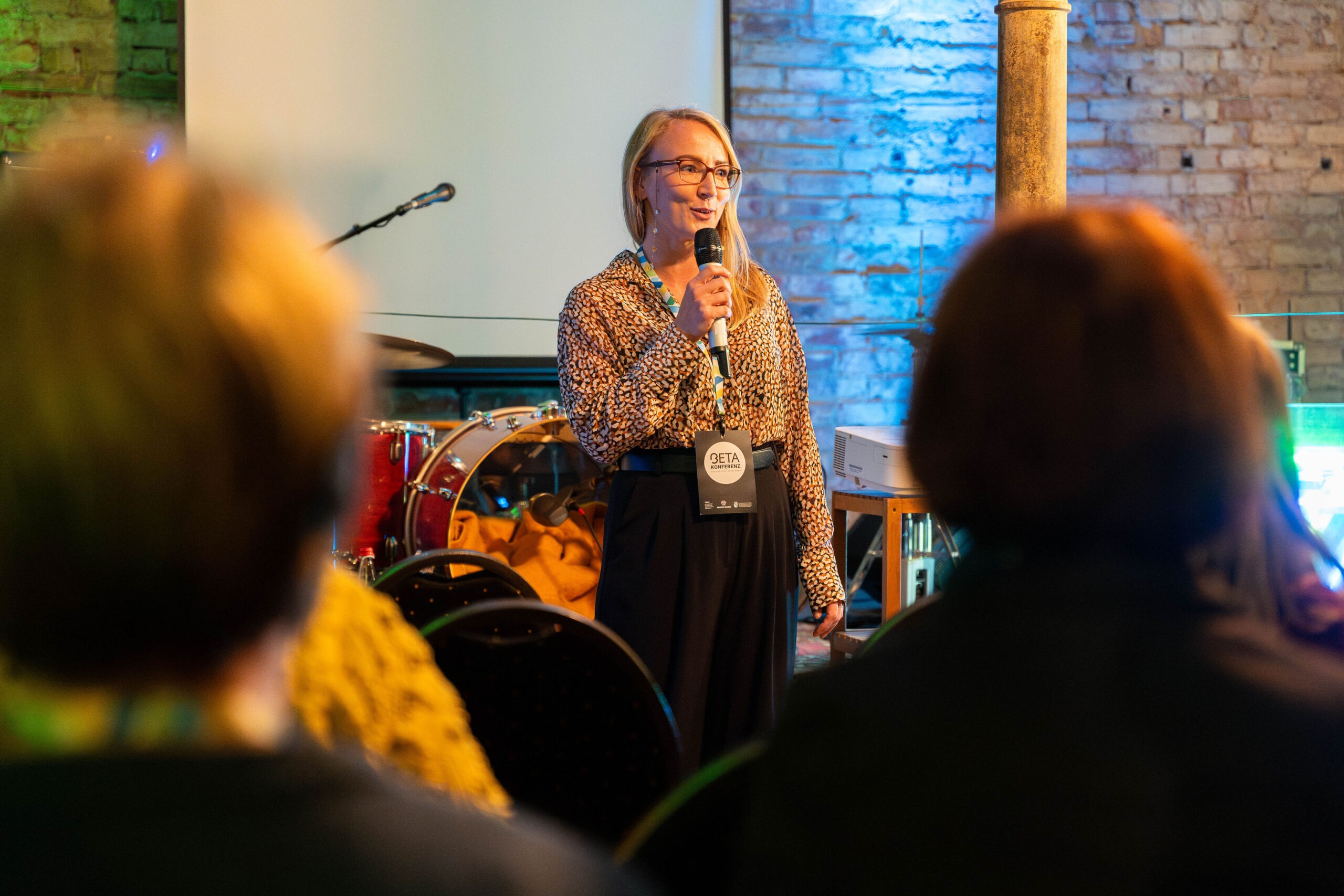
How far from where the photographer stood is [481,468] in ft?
A: 13.4

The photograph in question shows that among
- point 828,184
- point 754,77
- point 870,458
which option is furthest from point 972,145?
point 870,458

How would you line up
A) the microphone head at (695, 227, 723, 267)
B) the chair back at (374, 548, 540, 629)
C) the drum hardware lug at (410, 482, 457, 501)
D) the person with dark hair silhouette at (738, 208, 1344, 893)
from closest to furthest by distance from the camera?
the person with dark hair silhouette at (738, 208, 1344, 893)
the chair back at (374, 548, 540, 629)
the microphone head at (695, 227, 723, 267)
the drum hardware lug at (410, 482, 457, 501)

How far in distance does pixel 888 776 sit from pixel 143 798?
37 centimetres

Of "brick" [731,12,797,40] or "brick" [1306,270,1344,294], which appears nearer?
"brick" [731,12,797,40]

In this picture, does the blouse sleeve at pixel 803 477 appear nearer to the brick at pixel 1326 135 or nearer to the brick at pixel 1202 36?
the brick at pixel 1202 36

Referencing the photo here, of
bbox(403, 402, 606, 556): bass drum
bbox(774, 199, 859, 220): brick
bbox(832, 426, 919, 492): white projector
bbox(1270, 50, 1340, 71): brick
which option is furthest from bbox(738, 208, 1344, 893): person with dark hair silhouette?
bbox(1270, 50, 1340, 71): brick

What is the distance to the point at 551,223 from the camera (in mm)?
4418

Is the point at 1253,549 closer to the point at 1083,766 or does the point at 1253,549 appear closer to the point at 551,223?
the point at 1083,766

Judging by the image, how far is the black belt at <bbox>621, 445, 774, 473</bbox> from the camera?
6.28 ft

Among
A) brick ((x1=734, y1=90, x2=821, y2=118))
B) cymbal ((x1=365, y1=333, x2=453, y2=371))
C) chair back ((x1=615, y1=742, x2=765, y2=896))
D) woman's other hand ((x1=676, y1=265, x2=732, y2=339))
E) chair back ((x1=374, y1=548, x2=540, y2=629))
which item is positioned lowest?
chair back ((x1=615, y1=742, x2=765, y2=896))

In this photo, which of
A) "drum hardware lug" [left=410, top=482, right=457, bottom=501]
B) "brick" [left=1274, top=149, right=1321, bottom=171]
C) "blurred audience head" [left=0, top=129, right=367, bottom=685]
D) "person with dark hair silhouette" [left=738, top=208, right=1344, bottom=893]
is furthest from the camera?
"brick" [left=1274, top=149, right=1321, bottom=171]

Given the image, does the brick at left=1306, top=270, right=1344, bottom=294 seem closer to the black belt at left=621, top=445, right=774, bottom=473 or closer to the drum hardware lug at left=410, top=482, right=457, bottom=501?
the drum hardware lug at left=410, top=482, right=457, bottom=501

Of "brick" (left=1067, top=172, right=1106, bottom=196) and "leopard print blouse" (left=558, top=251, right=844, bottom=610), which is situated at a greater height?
"brick" (left=1067, top=172, right=1106, bottom=196)

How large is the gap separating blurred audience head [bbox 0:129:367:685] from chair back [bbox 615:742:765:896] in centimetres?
36
